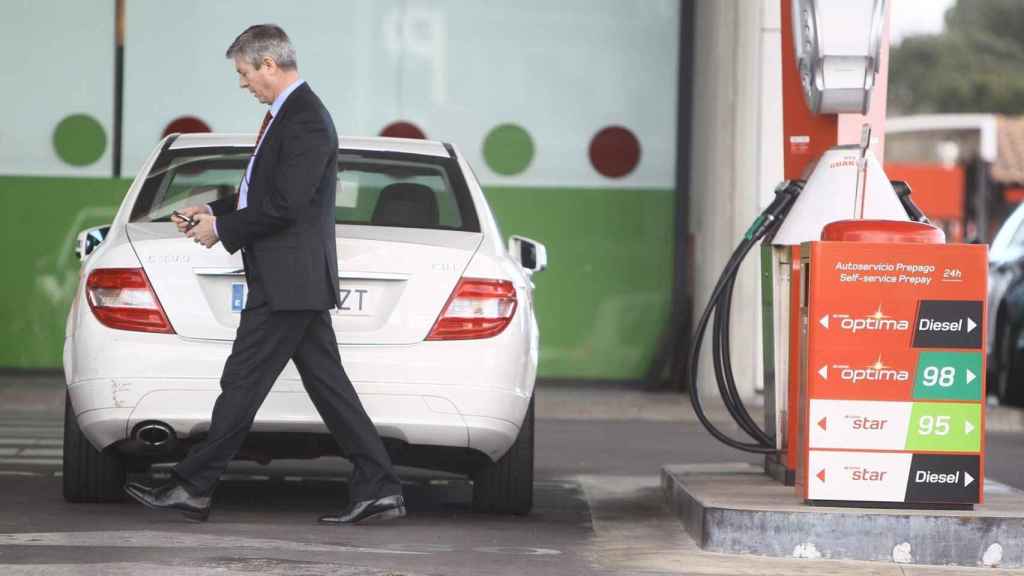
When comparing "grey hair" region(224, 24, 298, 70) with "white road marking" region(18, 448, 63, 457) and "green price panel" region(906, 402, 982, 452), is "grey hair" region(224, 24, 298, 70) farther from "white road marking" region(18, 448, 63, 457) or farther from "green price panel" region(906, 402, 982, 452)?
"white road marking" region(18, 448, 63, 457)

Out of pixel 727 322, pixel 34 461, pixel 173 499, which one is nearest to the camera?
pixel 173 499

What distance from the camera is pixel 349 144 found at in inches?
307

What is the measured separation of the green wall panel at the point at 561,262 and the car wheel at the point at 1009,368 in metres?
2.73

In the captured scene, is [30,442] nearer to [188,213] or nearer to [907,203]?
[188,213]

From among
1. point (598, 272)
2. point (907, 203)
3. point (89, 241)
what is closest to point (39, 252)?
point (598, 272)

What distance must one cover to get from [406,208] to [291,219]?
89cm

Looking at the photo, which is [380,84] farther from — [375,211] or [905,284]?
[905,284]

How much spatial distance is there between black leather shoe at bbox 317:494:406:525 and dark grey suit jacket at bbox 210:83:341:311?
0.76 meters

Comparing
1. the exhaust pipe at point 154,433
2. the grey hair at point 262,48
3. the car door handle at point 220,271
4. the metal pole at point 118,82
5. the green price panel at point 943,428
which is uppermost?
the metal pole at point 118,82

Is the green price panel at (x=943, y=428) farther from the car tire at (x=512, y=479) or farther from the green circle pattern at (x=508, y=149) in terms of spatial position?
the green circle pattern at (x=508, y=149)

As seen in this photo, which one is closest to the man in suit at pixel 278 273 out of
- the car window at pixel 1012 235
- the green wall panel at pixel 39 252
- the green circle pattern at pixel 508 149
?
the green circle pattern at pixel 508 149

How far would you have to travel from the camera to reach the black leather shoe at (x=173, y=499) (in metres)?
6.68

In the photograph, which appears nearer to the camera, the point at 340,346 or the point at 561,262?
the point at 340,346

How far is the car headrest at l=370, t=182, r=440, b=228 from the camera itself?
7.36 metres
